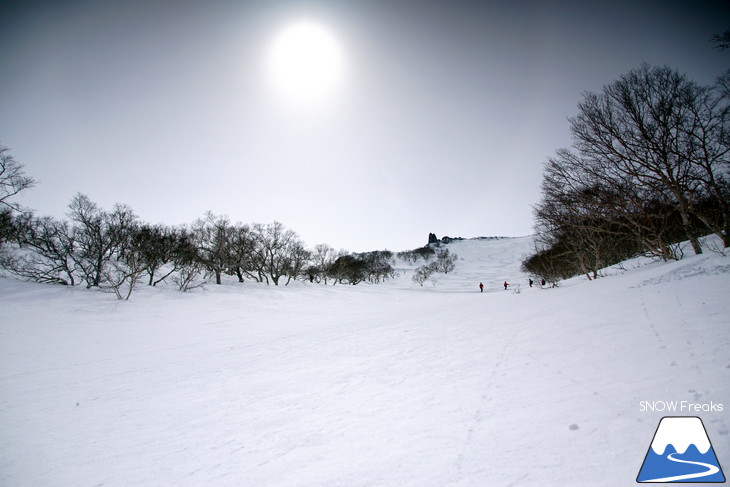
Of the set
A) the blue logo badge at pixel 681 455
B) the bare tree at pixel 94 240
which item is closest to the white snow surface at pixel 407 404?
the blue logo badge at pixel 681 455

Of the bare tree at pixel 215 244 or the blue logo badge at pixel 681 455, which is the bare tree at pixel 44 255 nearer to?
the bare tree at pixel 215 244

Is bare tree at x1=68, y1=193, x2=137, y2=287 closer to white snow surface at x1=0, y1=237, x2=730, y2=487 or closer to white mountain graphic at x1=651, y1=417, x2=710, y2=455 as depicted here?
white snow surface at x1=0, y1=237, x2=730, y2=487

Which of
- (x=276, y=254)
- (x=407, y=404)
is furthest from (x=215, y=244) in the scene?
(x=407, y=404)

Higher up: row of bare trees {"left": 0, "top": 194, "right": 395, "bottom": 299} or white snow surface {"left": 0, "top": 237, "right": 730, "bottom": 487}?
row of bare trees {"left": 0, "top": 194, "right": 395, "bottom": 299}

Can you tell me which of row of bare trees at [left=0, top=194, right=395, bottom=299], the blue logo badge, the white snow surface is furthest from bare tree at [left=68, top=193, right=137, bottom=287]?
the blue logo badge

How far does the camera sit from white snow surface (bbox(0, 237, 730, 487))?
2.23 meters

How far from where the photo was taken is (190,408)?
4.22m

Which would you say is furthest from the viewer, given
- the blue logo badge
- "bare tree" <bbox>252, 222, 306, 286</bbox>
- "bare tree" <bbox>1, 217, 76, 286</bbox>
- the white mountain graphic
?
"bare tree" <bbox>252, 222, 306, 286</bbox>

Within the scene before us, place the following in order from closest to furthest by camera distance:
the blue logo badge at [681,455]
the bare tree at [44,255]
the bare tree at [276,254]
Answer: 1. the blue logo badge at [681,455]
2. the bare tree at [44,255]
3. the bare tree at [276,254]

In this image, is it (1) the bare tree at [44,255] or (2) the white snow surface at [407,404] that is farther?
(1) the bare tree at [44,255]

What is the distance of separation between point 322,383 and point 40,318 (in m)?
19.3

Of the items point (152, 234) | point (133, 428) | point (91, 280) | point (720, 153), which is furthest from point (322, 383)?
point (152, 234)

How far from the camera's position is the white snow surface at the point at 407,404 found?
223 cm

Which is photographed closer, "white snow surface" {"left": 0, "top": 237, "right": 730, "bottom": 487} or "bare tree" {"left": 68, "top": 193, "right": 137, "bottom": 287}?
"white snow surface" {"left": 0, "top": 237, "right": 730, "bottom": 487}
